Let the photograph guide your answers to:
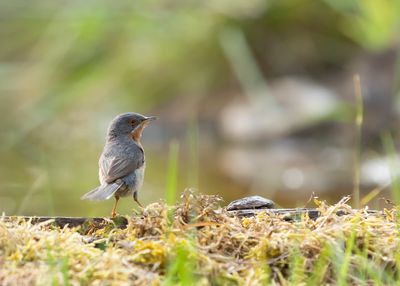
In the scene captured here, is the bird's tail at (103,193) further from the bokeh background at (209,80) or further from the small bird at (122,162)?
the bokeh background at (209,80)

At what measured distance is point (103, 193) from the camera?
4.73 metres

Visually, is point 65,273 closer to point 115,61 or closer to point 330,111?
point 330,111

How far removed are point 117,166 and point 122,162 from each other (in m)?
0.05

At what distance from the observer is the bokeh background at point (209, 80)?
12797 mm

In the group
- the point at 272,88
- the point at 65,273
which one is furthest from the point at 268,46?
the point at 65,273

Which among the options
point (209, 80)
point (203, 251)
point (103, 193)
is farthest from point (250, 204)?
point (209, 80)

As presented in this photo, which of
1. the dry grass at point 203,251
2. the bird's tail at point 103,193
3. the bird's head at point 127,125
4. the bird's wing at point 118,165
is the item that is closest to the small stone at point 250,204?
the dry grass at point 203,251

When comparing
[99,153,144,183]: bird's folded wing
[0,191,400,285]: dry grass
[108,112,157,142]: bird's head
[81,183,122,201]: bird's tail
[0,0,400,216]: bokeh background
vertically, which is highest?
[0,0,400,216]: bokeh background

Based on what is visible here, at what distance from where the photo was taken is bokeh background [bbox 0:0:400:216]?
12.8 metres

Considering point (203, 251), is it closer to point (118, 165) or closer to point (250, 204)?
point (250, 204)

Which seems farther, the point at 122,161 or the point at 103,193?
the point at 122,161

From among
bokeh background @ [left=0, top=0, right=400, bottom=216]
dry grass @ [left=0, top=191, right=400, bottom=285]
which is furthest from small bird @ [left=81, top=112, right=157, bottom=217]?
bokeh background @ [left=0, top=0, right=400, bottom=216]

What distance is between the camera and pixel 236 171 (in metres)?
11.7

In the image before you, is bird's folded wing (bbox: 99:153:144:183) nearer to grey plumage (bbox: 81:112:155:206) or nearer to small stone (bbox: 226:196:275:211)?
grey plumage (bbox: 81:112:155:206)
